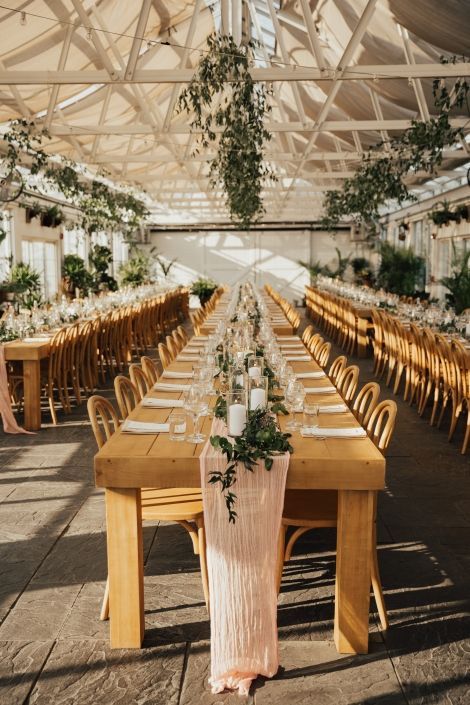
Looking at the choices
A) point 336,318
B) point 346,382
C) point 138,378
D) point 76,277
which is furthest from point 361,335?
point 76,277

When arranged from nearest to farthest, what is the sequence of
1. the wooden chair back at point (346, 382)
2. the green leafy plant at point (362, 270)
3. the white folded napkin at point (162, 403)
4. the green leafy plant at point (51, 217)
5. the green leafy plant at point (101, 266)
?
the white folded napkin at point (162, 403) < the wooden chair back at point (346, 382) < the green leafy plant at point (51, 217) < the green leafy plant at point (101, 266) < the green leafy plant at point (362, 270)

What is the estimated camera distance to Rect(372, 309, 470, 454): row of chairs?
5.80m

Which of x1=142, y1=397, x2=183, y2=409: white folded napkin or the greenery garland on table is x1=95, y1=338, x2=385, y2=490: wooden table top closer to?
x1=142, y1=397, x2=183, y2=409: white folded napkin

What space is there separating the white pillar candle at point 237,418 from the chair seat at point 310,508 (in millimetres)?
450

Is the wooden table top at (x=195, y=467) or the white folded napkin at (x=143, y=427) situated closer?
the wooden table top at (x=195, y=467)

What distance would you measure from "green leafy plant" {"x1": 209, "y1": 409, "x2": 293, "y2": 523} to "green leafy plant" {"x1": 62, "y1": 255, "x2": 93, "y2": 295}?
1334 centimetres

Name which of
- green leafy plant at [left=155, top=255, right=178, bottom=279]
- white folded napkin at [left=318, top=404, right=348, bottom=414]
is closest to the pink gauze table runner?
white folded napkin at [left=318, top=404, right=348, bottom=414]

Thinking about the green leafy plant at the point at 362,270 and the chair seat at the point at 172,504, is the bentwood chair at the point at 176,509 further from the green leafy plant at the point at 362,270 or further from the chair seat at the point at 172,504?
the green leafy plant at the point at 362,270

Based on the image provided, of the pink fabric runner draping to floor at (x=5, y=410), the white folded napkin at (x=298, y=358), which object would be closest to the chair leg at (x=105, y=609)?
the white folded napkin at (x=298, y=358)

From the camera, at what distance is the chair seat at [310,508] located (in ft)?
9.93

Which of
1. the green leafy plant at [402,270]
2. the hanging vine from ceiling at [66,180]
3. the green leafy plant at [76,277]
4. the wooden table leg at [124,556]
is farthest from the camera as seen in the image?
the green leafy plant at [402,270]

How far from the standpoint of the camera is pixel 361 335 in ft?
35.9

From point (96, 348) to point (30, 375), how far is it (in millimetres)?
1893

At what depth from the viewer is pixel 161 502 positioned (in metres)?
3.17
